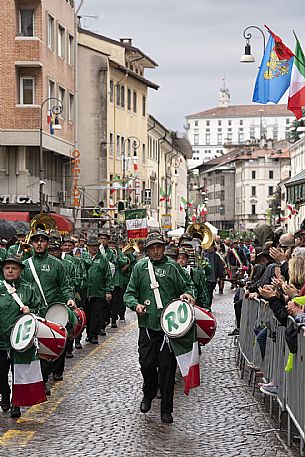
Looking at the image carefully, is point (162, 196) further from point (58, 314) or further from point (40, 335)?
point (40, 335)

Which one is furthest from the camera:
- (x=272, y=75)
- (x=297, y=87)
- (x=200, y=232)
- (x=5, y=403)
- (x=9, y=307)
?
(x=200, y=232)

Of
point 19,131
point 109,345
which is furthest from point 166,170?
point 109,345

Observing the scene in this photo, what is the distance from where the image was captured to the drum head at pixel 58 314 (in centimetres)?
1262

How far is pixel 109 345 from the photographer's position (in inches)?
730

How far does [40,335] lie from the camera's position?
1140 cm

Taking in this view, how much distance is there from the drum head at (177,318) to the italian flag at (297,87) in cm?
901

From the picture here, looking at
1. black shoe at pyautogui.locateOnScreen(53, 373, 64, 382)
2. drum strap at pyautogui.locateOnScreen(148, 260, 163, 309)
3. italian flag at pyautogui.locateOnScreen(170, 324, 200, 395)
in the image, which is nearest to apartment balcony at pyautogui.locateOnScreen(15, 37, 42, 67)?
black shoe at pyautogui.locateOnScreen(53, 373, 64, 382)

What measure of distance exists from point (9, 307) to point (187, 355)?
6.18 ft

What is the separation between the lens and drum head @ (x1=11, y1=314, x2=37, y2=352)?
35.4ft

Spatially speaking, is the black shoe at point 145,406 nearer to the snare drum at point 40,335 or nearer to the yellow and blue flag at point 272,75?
the snare drum at point 40,335

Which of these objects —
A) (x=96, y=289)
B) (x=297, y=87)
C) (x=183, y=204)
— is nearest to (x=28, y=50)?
(x=297, y=87)

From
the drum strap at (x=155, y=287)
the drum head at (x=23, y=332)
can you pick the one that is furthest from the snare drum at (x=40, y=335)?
the drum strap at (x=155, y=287)

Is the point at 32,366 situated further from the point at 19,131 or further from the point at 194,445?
the point at 19,131

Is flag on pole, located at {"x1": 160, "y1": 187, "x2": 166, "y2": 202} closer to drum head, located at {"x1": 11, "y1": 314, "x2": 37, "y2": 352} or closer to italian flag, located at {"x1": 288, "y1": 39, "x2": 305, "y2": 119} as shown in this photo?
italian flag, located at {"x1": 288, "y1": 39, "x2": 305, "y2": 119}
